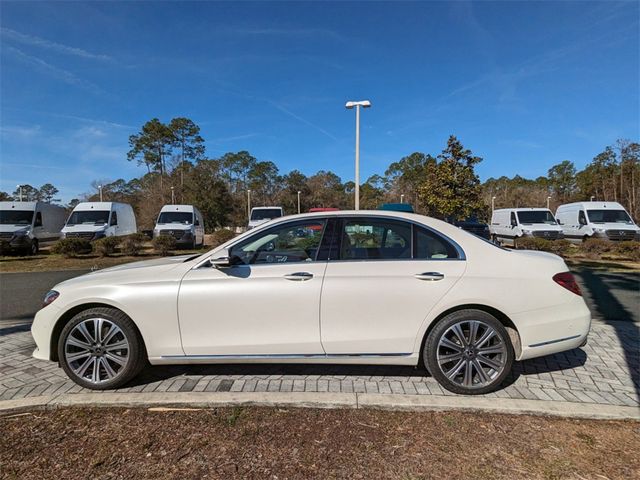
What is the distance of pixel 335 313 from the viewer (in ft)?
10.4

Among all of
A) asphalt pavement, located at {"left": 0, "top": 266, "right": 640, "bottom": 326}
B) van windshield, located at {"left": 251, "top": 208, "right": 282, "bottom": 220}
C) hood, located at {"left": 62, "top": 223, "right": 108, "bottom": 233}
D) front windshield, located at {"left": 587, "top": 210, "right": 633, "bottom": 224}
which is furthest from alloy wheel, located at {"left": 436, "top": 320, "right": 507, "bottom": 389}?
front windshield, located at {"left": 587, "top": 210, "right": 633, "bottom": 224}

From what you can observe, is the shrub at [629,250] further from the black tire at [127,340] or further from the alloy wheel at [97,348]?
the alloy wheel at [97,348]

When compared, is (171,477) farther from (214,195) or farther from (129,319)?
(214,195)

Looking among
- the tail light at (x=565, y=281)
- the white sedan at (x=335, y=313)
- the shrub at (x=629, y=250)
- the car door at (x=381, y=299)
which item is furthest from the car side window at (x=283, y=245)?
the shrub at (x=629, y=250)

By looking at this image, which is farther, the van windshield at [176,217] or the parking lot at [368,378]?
the van windshield at [176,217]

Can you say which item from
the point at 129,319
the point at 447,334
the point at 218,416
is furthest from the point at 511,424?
the point at 129,319

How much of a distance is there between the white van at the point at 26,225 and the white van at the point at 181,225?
4.87 meters

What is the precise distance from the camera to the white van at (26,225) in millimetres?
15008

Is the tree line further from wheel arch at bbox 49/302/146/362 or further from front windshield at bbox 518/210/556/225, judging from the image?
wheel arch at bbox 49/302/146/362

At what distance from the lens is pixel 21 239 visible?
49.5 feet

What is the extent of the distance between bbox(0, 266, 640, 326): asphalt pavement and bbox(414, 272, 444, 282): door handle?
4.05m

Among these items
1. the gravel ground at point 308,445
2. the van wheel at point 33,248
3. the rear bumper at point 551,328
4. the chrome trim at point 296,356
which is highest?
the van wheel at point 33,248

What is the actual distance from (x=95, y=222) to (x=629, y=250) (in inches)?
836

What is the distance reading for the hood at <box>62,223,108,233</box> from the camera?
1586cm
